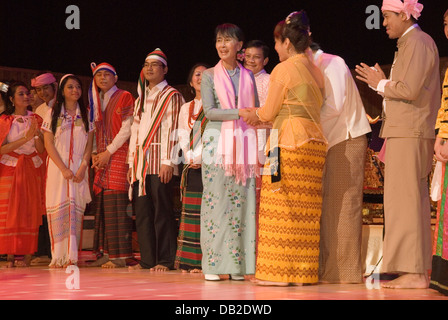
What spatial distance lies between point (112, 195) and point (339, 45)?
2321 millimetres

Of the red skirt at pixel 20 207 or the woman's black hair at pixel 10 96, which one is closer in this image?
the red skirt at pixel 20 207

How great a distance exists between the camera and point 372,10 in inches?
247

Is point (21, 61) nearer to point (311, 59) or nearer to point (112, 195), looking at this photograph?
point (112, 195)

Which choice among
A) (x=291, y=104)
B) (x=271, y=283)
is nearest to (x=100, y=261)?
(x=271, y=283)

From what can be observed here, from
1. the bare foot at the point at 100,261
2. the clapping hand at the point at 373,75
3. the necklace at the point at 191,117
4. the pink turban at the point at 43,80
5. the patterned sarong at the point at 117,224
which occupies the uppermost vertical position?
the pink turban at the point at 43,80

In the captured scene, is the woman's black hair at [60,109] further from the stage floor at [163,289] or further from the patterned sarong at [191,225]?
the stage floor at [163,289]

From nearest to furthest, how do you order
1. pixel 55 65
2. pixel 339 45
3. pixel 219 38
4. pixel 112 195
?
pixel 219 38 → pixel 112 195 → pixel 339 45 → pixel 55 65

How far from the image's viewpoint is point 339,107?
14.5ft

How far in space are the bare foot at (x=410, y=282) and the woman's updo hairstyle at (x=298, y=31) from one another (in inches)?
54.0

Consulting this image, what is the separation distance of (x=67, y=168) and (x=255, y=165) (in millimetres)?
1962

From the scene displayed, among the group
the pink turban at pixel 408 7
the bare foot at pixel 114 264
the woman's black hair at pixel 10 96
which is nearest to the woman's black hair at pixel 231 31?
the pink turban at pixel 408 7

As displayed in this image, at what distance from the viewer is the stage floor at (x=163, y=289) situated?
3574 mm

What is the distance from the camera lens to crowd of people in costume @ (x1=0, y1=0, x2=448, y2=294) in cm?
407

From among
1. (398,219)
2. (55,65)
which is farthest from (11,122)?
(398,219)
